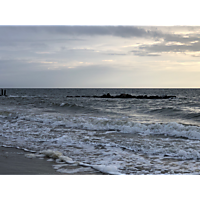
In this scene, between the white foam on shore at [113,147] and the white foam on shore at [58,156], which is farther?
the white foam on shore at [58,156]

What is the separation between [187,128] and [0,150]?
8.25 meters

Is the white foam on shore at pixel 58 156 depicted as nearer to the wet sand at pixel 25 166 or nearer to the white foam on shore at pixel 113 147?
the white foam on shore at pixel 113 147

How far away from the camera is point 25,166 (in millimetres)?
4828

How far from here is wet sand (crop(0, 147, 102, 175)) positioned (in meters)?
4.43

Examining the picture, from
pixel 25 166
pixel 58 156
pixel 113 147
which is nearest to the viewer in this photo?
pixel 25 166

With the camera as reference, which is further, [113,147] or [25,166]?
[113,147]

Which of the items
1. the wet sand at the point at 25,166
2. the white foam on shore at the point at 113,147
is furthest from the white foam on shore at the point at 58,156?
the wet sand at the point at 25,166

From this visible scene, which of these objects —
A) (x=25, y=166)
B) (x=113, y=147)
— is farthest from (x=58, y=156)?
(x=113, y=147)

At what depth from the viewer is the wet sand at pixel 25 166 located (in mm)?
4430

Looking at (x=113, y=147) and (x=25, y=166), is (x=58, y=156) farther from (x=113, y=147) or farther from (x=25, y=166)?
(x=113, y=147)

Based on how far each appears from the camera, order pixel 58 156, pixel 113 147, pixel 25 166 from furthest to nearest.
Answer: pixel 113 147 → pixel 58 156 → pixel 25 166
